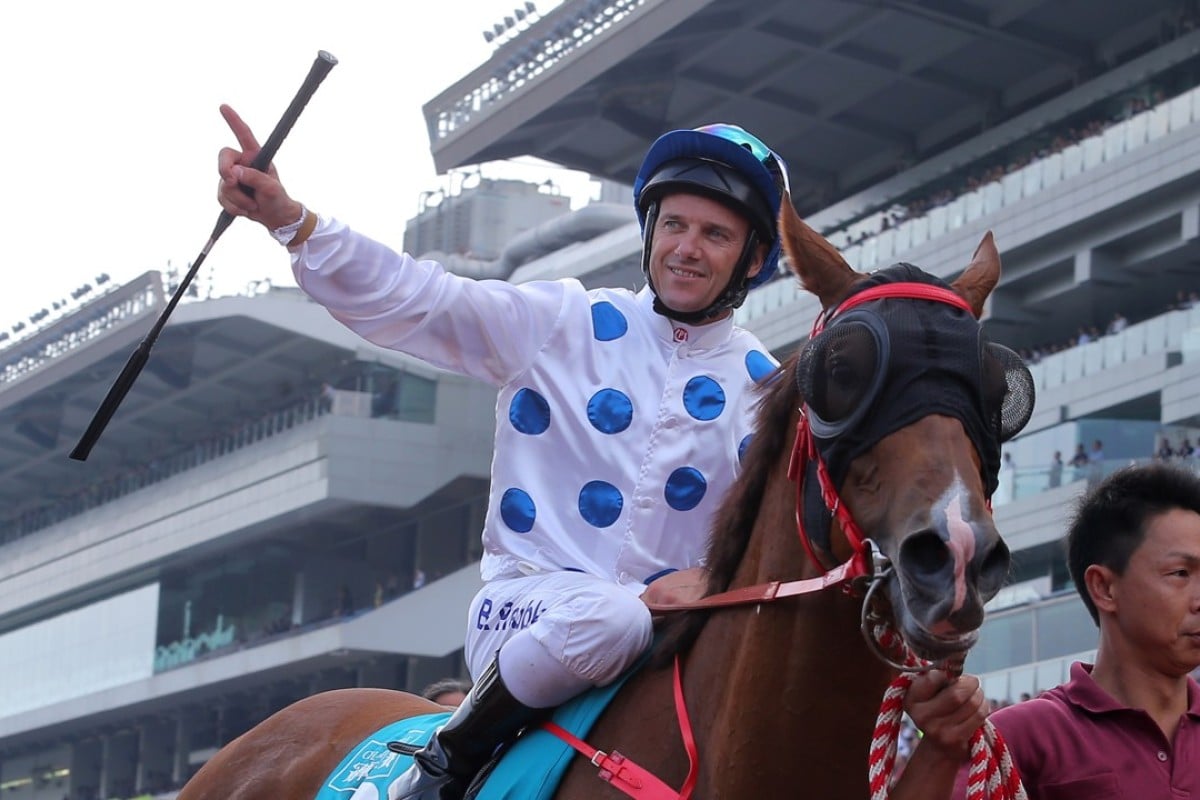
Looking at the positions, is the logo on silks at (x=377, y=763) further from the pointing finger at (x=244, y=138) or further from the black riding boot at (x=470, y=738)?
the pointing finger at (x=244, y=138)

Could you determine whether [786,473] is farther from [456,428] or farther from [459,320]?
[456,428]

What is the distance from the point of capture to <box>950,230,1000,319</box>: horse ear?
289 cm

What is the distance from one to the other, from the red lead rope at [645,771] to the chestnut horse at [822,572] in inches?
0.6

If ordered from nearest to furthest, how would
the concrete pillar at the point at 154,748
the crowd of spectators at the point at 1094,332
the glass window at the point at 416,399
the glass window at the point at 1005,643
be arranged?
1. the glass window at the point at 1005,643
2. the crowd of spectators at the point at 1094,332
3. the glass window at the point at 416,399
4. the concrete pillar at the point at 154,748

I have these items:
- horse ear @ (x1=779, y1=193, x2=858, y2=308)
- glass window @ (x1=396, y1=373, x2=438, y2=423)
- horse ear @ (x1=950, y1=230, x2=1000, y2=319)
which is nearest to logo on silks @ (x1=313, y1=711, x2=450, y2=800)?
horse ear @ (x1=779, y1=193, x2=858, y2=308)

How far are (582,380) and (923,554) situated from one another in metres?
1.13

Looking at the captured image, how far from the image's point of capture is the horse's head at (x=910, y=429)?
2.49m

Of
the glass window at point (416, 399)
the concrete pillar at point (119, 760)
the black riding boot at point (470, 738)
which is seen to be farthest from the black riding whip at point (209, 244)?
the concrete pillar at point (119, 760)

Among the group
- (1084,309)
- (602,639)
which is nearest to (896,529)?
(602,639)

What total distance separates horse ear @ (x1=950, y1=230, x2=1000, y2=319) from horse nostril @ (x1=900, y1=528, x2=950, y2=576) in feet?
1.54

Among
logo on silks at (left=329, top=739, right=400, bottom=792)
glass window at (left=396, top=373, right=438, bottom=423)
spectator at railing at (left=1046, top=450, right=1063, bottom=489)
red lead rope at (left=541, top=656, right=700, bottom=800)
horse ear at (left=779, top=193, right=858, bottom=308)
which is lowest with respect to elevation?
red lead rope at (left=541, top=656, right=700, bottom=800)

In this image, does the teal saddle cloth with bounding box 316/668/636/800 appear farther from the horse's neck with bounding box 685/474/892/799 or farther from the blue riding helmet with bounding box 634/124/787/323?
the blue riding helmet with bounding box 634/124/787/323

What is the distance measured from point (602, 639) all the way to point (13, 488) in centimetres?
4521

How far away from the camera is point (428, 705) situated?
4.47 m
